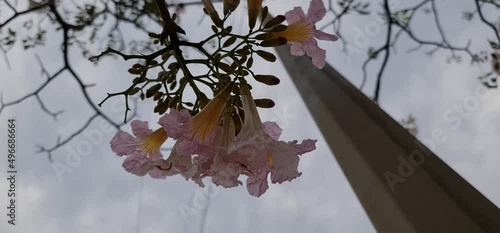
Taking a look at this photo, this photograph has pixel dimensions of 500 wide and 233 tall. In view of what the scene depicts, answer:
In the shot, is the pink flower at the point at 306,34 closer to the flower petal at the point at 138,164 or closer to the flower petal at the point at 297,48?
the flower petal at the point at 297,48

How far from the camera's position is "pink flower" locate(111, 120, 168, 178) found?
30cm

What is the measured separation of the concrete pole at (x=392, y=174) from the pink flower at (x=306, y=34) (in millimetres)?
151

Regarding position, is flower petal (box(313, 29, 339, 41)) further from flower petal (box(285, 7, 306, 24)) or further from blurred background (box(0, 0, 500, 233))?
blurred background (box(0, 0, 500, 233))

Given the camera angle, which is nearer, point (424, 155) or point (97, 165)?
point (424, 155)

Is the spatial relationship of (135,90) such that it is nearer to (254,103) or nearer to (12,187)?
(254,103)

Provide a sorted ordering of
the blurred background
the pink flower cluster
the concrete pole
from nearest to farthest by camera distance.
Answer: the pink flower cluster < the concrete pole < the blurred background

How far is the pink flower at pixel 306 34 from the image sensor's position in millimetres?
312

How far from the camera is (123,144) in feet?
1.05

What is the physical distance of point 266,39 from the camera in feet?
0.96

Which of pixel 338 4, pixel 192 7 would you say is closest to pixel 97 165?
pixel 192 7

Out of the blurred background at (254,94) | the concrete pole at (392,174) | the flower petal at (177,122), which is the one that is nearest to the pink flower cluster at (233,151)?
the flower petal at (177,122)

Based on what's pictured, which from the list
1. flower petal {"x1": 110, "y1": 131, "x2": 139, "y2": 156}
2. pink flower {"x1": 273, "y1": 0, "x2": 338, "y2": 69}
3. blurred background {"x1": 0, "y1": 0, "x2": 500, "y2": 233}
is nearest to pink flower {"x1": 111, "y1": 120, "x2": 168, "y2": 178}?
flower petal {"x1": 110, "y1": 131, "x2": 139, "y2": 156}

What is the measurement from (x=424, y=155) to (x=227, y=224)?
473 millimetres

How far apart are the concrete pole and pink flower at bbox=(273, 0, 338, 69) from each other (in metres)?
0.15
